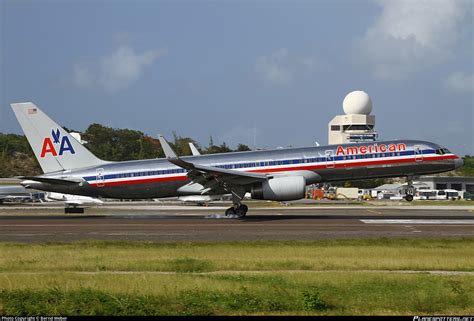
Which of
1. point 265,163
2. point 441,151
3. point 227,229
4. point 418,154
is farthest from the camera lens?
point 441,151

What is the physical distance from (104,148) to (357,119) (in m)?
54.0

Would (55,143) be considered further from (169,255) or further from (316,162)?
(169,255)

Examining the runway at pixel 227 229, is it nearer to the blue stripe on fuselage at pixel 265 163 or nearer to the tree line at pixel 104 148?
the blue stripe on fuselage at pixel 265 163

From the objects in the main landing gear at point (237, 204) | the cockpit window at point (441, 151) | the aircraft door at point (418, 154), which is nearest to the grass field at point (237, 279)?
the main landing gear at point (237, 204)

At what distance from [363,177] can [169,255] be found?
21.4 meters

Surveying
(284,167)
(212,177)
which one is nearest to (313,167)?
(284,167)

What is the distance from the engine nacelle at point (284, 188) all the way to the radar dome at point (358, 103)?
105 m

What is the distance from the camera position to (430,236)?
1139 inches

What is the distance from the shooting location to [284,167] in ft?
133

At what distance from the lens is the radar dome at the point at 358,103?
141 m

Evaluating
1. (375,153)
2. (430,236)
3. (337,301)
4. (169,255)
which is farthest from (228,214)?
(337,301)

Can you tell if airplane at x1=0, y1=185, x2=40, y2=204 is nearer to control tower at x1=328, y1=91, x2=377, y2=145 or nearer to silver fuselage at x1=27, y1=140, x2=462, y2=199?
silver fuselage at x1=27, y1=140, x2=462, y2=199

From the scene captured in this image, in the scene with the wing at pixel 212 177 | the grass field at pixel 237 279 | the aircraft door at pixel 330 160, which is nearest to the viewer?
the grass field at pixel 237 279

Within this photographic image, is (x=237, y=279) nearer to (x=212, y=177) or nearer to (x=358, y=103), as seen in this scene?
(x=212, y=177)
